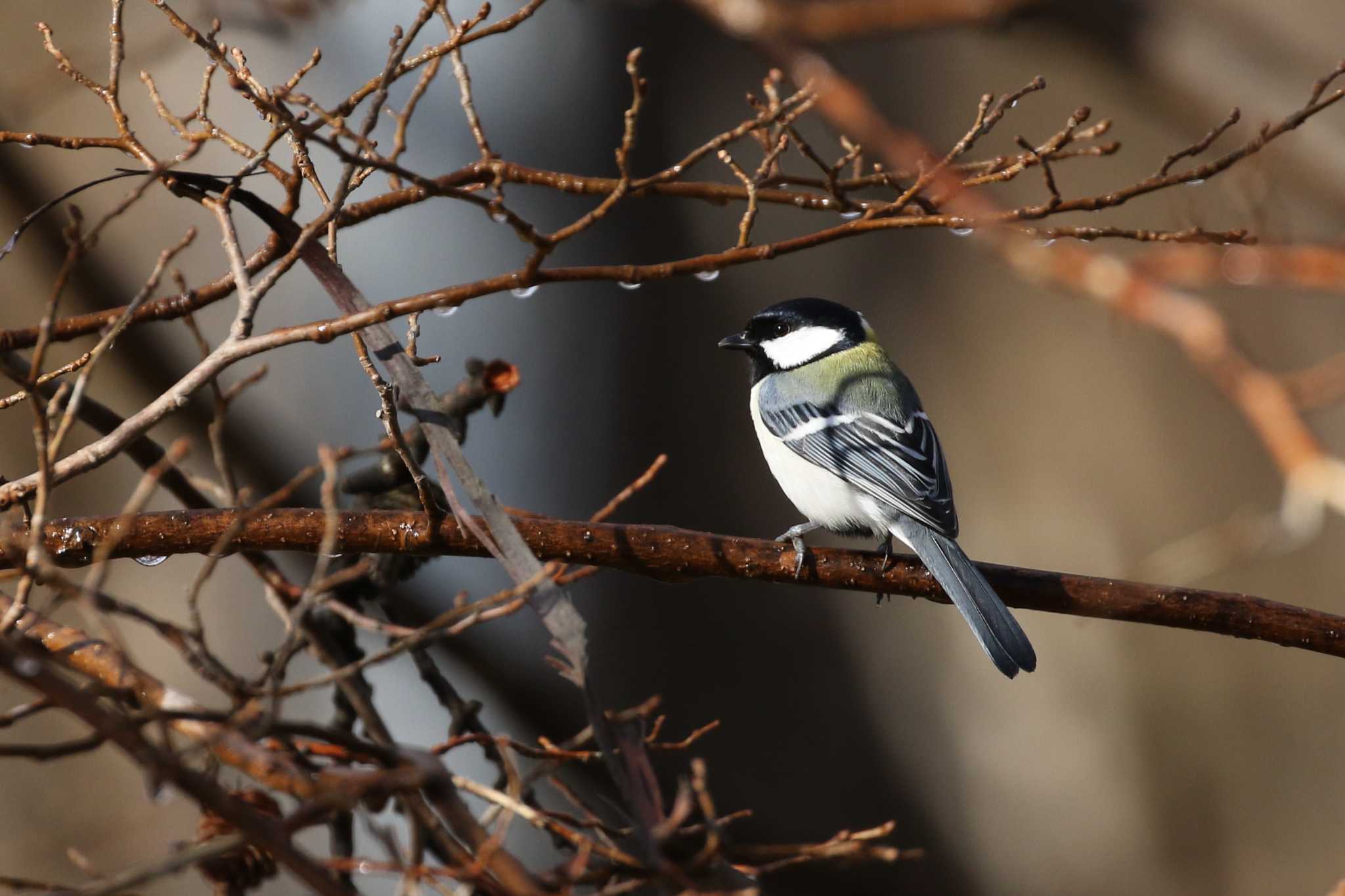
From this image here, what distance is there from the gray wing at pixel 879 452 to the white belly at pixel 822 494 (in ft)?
0.09

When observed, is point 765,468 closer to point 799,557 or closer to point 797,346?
point 797,346

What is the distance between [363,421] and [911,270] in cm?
272

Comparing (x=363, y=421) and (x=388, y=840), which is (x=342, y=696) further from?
(x=363, y=421)

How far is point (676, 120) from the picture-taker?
18.0ft

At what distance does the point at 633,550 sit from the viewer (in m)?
2.07

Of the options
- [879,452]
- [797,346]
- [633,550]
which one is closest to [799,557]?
[633,550]

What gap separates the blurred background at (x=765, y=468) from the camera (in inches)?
183

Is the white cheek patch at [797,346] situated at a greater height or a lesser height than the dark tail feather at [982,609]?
greater

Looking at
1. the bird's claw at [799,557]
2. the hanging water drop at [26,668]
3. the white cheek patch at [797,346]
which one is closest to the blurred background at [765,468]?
the white cheek patch at [797,346]

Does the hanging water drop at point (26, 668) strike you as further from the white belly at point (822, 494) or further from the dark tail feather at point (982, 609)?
the white belly at point (822, 494)

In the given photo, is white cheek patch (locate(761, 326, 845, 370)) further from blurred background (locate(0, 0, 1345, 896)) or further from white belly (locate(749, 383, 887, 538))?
blurred background (locate(0, 0, 1345, 896))

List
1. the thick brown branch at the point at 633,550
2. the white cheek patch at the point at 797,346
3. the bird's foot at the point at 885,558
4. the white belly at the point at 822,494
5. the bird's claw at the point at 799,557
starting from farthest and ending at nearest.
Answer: the white cheek patch at the point at 797,346 → the white belly at the point at 822,494 → the bird's foot at the point at 885,558 → the bird's claw at the point at 799,557 → the thick brown branch at the point at 633,550

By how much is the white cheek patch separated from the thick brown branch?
1675 mm

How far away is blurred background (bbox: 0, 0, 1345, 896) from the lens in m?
4.64
